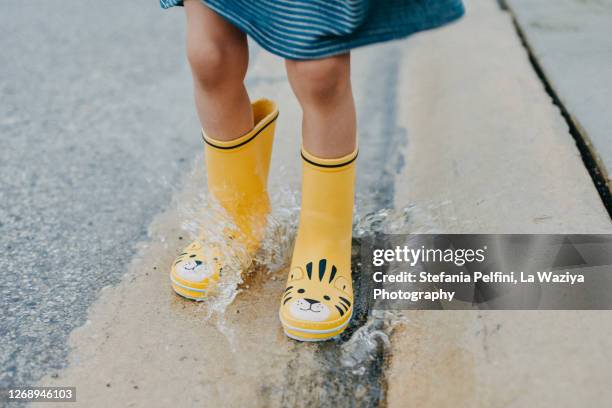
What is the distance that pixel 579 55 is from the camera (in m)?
2.07

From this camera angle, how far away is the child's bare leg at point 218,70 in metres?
1.14

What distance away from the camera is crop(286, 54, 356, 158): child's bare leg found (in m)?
1.06

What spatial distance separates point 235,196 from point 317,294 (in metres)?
0.28

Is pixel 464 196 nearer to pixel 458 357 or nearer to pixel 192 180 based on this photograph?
pixel 458 357

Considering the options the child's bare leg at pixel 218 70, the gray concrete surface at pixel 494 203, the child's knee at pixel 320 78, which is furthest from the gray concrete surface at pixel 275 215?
the child's knee at pixel 320 78

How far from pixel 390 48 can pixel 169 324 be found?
1.91 m

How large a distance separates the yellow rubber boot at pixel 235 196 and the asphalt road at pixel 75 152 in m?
0.21

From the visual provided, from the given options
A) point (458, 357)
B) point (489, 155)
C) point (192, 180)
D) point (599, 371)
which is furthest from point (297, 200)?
point (599, 371)

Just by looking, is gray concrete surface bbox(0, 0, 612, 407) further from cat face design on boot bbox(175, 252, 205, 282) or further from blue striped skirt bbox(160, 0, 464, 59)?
blue striped skirt bbox(160, 0, 464, 59)

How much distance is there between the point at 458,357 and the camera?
3.55ft

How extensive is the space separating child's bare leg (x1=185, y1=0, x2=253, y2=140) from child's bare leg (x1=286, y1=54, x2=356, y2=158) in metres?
0.14

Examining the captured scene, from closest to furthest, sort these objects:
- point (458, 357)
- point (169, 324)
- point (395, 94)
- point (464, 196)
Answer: point (458, 357), point (169, 324), point (464, 196), point (395, 94)

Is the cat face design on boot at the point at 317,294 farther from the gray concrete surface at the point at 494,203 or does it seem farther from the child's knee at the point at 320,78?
the child's knee at the point at 320,78

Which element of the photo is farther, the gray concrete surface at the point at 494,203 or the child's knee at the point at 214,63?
the child's knee at the point at 214,63
